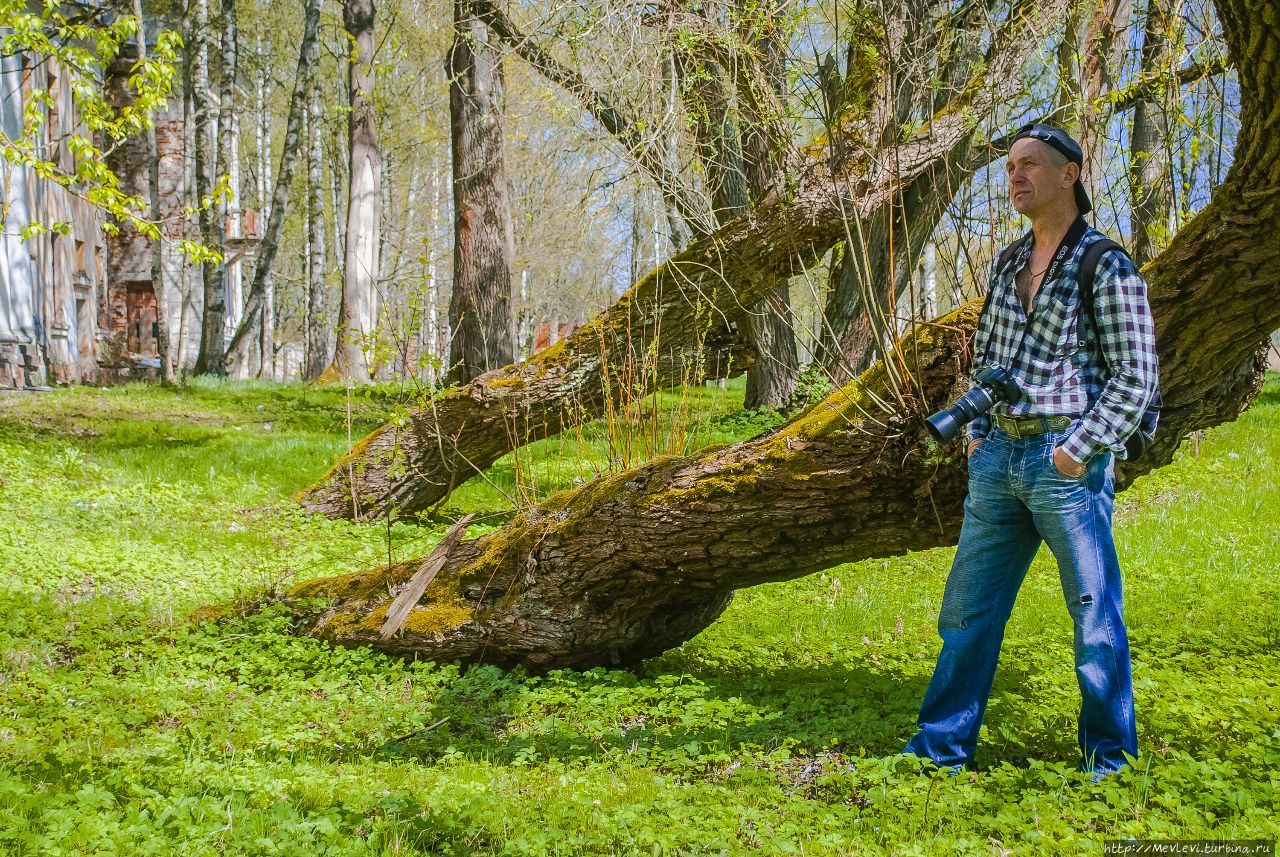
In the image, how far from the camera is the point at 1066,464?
2.98 m

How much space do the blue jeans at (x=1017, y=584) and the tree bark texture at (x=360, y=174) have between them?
12.6 m

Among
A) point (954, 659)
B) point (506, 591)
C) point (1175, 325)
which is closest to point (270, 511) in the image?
point (506, 591)

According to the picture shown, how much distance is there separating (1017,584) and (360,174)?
48.1 ft

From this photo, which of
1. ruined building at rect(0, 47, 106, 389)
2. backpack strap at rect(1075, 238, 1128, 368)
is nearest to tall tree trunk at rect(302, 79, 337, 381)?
ruined building at rect(0, 47, 106, 389)

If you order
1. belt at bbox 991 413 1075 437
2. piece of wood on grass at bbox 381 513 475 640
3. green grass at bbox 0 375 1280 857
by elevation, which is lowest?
green grass at bbox 0 375 1280 857

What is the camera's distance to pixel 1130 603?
229 inches

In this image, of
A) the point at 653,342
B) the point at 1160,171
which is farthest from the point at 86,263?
the point at 1160,171

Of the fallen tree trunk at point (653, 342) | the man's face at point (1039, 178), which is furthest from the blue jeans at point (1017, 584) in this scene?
the fallen tree trunk at point (653, 342)

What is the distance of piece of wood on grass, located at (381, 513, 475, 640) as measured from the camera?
4957 millimetres

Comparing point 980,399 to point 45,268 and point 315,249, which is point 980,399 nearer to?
point 45,268

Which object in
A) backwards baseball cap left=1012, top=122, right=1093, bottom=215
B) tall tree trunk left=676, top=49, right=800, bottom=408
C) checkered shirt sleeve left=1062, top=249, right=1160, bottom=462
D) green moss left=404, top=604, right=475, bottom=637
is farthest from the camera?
tall tree trunk left=676, top=49, right=800, bottom=408

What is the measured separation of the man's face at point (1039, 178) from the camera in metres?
3.17

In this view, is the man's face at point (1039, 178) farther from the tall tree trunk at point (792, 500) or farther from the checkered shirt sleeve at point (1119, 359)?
the tall tree trunk at point (792, 500)

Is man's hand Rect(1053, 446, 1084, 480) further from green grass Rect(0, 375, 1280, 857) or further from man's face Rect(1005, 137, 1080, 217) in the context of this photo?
green grass Rect(0, 375, 1280, 857)
